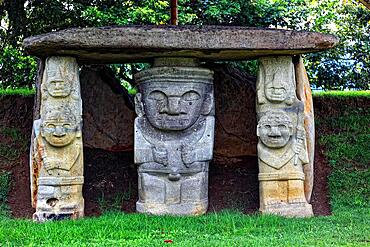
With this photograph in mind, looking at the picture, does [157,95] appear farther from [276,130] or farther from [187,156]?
[276,130]

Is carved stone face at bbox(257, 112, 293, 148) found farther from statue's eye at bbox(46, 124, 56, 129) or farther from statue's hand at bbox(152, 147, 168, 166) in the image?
statue's eye at bbox(46, 124, 56, 129)

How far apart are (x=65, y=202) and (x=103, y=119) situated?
2014mm

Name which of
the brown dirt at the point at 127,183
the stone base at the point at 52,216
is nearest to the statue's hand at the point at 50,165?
the stone base at the point at 52,216

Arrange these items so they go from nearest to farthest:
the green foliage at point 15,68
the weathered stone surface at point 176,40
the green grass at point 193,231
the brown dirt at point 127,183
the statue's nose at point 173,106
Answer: the green grass at point 193,231 → the weathered stone surface at point 176,40 → the statue's nose at point 173,106 → the brown dirt at point 127,183 → the green foliage at point 15,68

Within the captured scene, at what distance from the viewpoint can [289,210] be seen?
6.62 metres

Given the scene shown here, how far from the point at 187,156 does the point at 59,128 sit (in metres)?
1.45

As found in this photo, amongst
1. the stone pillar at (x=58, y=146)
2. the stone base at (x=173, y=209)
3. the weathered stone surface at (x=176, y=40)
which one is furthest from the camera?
the stone base at (x=173, y=209)

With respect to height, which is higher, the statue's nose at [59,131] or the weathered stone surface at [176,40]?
the weathered stone surface at [176,40]

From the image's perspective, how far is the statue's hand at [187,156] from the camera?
22.1 feet

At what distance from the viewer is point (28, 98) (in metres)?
9.02

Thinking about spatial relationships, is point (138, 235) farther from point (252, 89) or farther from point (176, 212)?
point (252, 89)

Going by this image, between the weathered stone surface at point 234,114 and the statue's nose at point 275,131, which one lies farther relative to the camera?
the weathered stone surface at point 234,114

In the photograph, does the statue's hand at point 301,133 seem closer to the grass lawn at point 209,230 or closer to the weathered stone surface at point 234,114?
the grass lawn at point 209,230

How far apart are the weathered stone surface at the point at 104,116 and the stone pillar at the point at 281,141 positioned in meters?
2.15
